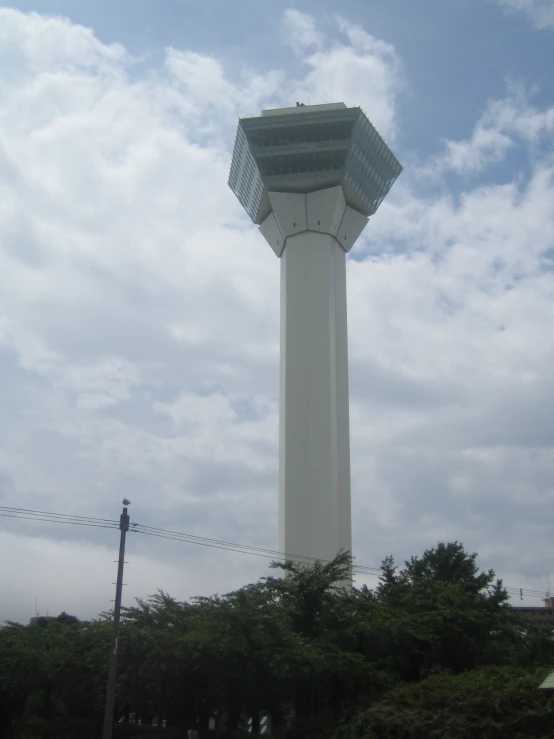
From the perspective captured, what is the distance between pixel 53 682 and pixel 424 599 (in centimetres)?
1778

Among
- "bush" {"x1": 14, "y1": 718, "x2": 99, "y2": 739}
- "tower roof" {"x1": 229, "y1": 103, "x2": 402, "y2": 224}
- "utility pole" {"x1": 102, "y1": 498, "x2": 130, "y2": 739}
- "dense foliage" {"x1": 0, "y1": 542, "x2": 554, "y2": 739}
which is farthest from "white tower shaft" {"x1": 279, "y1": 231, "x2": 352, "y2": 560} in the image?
"utility pole" {"x1": 102, "y1": 498, "x2": 130, "y2": 739}

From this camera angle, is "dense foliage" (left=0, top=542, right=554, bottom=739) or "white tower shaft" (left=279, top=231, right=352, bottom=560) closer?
"dense foliage" (left=0, top=542, right=554, bottom=739)

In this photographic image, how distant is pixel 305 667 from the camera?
29.6 meters

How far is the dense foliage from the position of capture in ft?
86.8

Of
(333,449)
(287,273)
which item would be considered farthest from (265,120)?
(333,449)

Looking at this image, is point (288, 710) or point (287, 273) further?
point (287, 273)

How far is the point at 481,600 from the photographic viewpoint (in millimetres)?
37469

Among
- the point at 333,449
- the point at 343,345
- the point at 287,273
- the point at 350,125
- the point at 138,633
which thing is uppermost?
the point at 350,125

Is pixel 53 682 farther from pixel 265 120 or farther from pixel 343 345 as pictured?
pixel 265 120

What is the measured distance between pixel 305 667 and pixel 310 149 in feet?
175

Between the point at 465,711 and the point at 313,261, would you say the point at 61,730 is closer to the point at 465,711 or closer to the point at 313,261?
the point at 465,711

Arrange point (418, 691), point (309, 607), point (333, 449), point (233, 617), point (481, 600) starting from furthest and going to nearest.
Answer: point (333, 449) → point (481, 600) → point (309, 607) → point (233, 617) → point (418, 691)

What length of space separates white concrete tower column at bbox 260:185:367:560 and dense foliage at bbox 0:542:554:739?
23.6 meters

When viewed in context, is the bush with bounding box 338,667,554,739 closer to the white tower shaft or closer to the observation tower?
the white tower shaft
